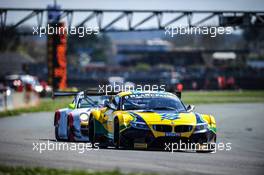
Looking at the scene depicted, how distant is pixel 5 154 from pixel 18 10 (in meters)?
30.7

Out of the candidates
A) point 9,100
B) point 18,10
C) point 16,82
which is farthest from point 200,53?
point 9,100

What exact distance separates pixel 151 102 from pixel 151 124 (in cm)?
125

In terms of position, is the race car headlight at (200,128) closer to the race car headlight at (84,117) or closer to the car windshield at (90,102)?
the race car headlight at (84,117)

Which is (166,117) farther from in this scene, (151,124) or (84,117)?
(84,117)

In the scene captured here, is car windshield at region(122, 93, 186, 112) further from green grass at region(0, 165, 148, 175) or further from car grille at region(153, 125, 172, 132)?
green grass at region(0, 165, 148, 175)

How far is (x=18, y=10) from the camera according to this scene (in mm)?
44281

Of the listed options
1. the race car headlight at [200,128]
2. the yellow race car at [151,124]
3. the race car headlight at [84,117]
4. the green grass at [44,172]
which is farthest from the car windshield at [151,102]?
the green grass at [44,172]

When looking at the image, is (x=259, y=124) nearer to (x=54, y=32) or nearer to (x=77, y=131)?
(x=77, y=131)

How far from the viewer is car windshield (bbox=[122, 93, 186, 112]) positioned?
15.9 metres

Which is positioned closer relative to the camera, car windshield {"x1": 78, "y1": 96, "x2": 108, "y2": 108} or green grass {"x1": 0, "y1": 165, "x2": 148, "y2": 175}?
green grass {"x1": 0, "y1": 165, "x2": 148, "y2": 175}

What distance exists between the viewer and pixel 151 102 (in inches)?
631

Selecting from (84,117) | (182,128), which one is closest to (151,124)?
(182,128)

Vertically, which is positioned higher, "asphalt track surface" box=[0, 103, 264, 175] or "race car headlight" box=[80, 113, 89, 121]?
"race car headlight" box=[80, 113, 89, 121]

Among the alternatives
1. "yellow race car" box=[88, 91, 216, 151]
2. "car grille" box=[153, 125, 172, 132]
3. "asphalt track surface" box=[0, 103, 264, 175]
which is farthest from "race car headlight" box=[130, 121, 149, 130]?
"asphalt track surface" box=[0, 103, 264, 175]
